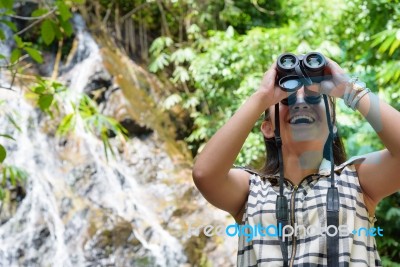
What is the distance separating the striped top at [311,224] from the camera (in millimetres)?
667

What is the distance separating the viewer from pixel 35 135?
362 cm

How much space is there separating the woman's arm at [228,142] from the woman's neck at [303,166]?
91 millimetres

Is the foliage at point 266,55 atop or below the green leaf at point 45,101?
below

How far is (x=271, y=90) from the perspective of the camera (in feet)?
2.31

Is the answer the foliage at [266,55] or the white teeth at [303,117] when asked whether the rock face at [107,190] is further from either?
the white teeth at [303,117]

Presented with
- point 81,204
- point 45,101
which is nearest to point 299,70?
point 45,101

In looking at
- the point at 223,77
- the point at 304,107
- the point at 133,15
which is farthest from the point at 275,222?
the point at 133,15

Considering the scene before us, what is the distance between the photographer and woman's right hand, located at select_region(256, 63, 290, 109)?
2.30 feet

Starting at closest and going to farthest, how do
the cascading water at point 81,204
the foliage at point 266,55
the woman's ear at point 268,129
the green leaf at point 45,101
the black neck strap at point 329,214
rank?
the black neck strap at point 329,214 → the woman's ear at point 268,129 → the green leaf at point 45,101 → the foliage at point 266,55 → the cascading water at point 81,204

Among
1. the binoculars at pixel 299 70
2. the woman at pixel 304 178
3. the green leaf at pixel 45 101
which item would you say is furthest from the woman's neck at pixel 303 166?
the green leaf at pixel 45 101

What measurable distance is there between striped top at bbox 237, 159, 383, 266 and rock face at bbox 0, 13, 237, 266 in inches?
50.1

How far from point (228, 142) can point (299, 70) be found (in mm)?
136

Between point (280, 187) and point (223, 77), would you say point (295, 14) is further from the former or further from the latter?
point (280, 187)

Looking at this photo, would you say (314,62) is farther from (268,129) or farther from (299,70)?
(268,129)
